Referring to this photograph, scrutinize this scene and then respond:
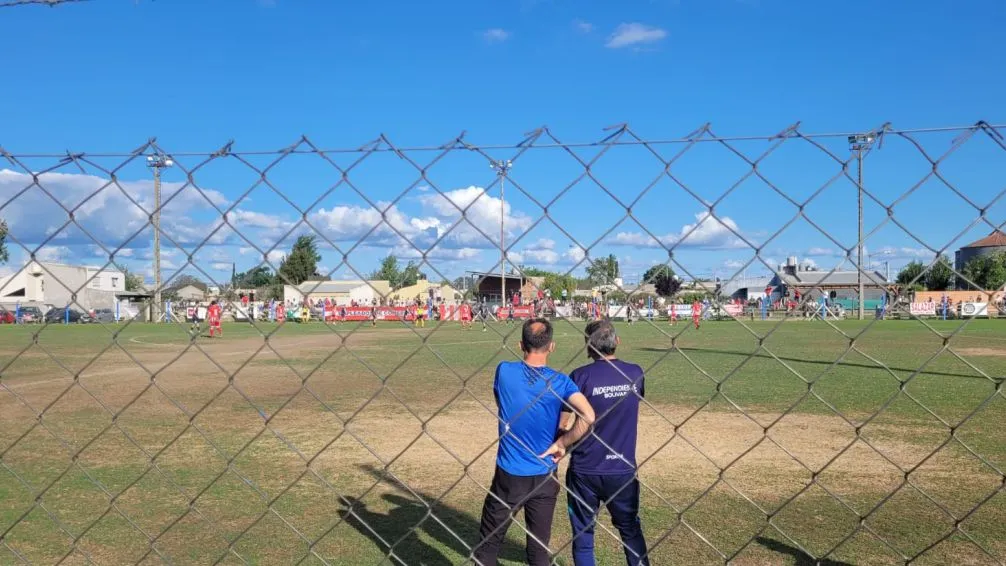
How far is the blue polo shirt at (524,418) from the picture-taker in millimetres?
3621

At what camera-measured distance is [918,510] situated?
5.48 metres

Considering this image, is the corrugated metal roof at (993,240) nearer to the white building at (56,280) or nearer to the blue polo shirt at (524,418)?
the blue polo shirt at (524,418)

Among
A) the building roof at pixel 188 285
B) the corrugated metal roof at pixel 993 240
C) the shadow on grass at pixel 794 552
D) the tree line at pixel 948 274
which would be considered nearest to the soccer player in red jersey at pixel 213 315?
the building roof at pixel 188 285

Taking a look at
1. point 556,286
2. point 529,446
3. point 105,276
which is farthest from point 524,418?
point 105,276

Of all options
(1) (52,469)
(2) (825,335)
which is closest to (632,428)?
(1) (52,469)

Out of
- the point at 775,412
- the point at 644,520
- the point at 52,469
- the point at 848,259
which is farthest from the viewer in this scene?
the point at 775,412

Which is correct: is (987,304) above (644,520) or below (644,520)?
above

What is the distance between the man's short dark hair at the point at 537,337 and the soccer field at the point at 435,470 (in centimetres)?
10

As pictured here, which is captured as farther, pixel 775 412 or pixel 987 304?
pixel 775 412

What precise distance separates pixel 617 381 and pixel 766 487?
297cm

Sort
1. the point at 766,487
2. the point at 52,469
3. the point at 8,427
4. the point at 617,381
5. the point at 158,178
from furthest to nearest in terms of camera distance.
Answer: the point at 8,427, the point at 52,469, the point at 766,487, the point at 617,381, the point at 158,178

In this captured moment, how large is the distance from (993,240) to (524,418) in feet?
7.31

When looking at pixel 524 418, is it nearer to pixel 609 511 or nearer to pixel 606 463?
pixel 606 463

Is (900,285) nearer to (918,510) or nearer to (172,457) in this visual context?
(918,510)
